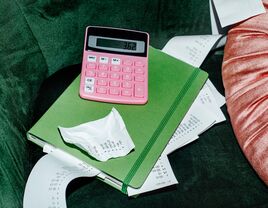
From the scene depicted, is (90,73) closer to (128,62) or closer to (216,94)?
(128,62)

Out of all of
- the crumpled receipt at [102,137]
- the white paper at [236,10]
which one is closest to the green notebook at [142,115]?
the crumpled receipt at [102,137]

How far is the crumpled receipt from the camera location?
2.60 feet

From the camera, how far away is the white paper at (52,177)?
0.76 meters

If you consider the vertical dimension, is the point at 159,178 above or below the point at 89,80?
A: below

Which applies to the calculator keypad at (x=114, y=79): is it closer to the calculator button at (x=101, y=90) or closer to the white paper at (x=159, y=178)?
the calculator button at (x=101, y=90)

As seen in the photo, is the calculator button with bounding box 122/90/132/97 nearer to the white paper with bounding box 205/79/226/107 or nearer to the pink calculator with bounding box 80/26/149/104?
the pink calculator with bounding box 80/26/149/104

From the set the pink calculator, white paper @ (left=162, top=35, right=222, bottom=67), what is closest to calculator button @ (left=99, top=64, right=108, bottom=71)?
the pink calculator

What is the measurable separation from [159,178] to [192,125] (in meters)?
0.12

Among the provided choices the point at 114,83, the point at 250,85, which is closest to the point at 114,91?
the point at 114,83

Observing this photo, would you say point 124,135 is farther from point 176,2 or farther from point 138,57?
point 176,2

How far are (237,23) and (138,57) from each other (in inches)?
8.2

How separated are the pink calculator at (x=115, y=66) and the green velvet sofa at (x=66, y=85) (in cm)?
5

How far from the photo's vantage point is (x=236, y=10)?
3.08ft

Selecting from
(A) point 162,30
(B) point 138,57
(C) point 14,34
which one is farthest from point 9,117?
(A) point 162,30
